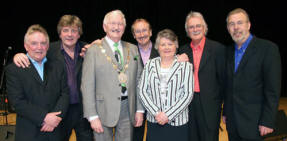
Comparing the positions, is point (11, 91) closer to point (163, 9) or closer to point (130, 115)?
point (130, 115)

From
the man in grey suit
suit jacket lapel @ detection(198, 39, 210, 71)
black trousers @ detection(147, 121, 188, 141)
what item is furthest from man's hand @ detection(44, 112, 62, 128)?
suit jacket lapel @ detection(198, 39, 210, 71)

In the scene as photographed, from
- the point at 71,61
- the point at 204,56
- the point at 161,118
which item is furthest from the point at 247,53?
the point at 71,61

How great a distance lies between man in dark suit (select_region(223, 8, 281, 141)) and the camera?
1.89 m

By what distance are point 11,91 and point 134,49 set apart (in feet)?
3.69

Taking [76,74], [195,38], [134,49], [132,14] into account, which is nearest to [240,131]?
[195,38]

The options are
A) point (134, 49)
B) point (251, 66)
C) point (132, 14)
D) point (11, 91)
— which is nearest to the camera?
point (11, 91)

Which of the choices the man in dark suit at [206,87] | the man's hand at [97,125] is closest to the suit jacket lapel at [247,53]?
the man in dark suit at [206,87]

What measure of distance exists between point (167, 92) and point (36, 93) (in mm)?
1117

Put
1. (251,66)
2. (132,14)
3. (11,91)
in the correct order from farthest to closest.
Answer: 1. (132,14)
2. (251,66)
3. (11,91)

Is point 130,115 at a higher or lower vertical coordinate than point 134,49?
lower

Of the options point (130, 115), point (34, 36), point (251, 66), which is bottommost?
point (130, 115)

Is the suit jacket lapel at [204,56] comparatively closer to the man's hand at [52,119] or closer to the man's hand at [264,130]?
the man's hand at [264,130]

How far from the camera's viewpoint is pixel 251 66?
6.38ft

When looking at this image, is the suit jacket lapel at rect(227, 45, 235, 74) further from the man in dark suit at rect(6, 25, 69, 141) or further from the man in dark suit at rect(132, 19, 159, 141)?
the man in dark suit at rect(6, 25, 69, 141)
